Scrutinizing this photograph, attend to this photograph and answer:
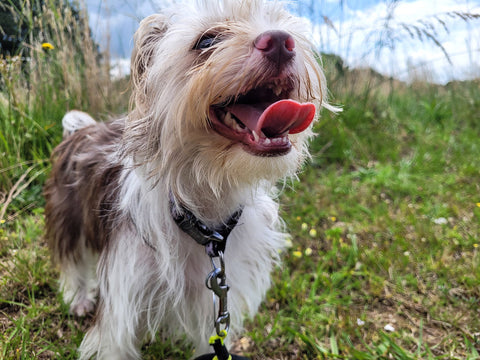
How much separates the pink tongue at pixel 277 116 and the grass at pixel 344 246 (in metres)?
0.78

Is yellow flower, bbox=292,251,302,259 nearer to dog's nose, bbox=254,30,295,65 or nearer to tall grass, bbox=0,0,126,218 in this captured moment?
dog's nose, bbox=254,30,295,65

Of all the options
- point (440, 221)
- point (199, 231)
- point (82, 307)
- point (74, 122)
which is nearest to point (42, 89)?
point (74, 122)

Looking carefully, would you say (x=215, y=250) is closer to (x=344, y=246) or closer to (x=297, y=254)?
(x=297, y=254)

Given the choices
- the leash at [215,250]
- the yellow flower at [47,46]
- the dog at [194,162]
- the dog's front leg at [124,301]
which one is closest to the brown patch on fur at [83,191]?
the dog at [194,162]

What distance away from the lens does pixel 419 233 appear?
3.16 meters

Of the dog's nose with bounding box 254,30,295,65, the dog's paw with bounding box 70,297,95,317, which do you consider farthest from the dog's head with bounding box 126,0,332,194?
the dog's paw with bounding box 70,297,95,317

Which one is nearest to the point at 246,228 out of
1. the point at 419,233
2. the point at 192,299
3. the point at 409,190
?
the point at 192,299

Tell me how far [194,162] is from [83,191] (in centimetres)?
106

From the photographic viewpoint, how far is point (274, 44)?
4.30 feet

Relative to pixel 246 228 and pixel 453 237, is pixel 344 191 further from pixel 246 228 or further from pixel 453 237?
pixel 246 228

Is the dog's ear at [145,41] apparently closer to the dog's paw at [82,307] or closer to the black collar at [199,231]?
the black collar at [199,231]

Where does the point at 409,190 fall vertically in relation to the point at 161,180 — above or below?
below

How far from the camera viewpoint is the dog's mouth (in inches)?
53.9

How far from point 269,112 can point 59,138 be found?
124 inches
